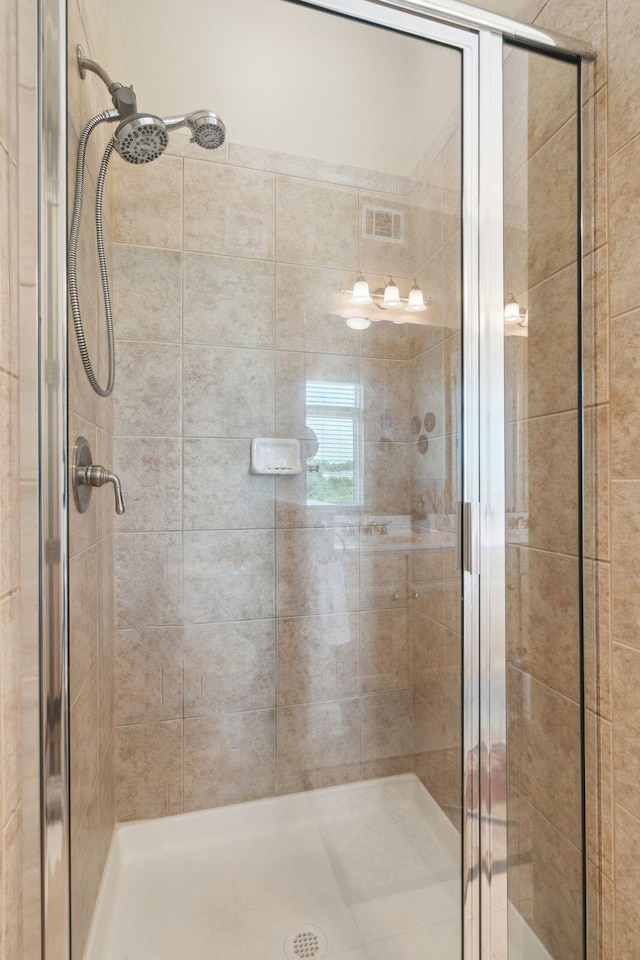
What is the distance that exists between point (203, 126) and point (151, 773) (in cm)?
139

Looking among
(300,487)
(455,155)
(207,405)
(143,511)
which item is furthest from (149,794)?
(455,155)

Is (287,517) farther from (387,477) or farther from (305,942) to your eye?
(305,942)

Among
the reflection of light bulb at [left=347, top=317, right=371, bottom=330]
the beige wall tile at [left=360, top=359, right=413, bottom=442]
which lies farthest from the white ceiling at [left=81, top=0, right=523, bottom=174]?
the beige wall tile at [left=360, top=359, right=413, bottom=442]

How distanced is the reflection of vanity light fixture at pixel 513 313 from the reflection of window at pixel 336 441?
0.33 m

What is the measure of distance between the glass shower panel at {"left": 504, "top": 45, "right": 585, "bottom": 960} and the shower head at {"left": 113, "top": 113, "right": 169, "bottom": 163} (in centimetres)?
67

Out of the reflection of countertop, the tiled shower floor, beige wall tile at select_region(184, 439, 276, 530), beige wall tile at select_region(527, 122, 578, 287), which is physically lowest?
the tiled shower floor

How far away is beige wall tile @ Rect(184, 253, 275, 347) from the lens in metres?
1.06

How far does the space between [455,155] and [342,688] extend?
116cm

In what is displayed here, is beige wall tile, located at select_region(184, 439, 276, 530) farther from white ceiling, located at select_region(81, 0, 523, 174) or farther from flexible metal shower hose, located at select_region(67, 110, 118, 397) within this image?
white ceiling, located at select_region(81, 0, 523, 174)

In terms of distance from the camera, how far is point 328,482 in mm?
1081

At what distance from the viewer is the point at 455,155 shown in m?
0.96

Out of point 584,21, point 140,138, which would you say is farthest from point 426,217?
point 140,138

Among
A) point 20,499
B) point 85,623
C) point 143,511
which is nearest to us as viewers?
point 20,499

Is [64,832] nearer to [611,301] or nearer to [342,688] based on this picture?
[342,688]
